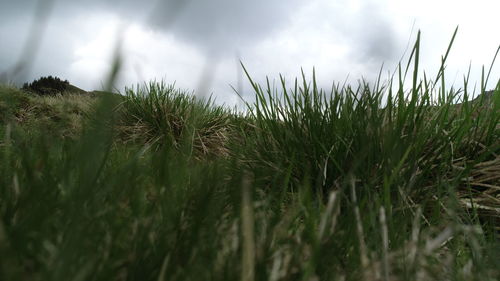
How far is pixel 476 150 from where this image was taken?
167 cm

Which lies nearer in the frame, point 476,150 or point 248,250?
point 248,250

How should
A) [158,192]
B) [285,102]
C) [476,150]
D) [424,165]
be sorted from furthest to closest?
[285,102]
[476,150]
[424,165]
[158,192]

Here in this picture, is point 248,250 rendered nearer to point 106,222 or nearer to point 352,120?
point 106,222

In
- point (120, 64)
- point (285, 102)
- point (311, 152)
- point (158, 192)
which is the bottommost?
point (158, 192)

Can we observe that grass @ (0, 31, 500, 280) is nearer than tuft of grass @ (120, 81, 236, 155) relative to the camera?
Yes

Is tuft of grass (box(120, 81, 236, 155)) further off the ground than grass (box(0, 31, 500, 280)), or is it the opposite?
tuft of grass (box(120, 81, 236, 155))

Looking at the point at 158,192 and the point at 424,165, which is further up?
the point at 424,165

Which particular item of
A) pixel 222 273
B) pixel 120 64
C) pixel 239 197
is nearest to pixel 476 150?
pixel 239 197

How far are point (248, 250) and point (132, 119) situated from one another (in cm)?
380

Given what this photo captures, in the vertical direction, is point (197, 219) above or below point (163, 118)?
below

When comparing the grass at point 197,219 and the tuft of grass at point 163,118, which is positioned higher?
the tuft of grass at point 163,118

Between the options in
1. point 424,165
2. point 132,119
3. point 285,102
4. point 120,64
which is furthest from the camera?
point 132,119

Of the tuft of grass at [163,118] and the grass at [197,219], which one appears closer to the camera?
the grass at [197,219]

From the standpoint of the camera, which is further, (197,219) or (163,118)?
(163,118)
